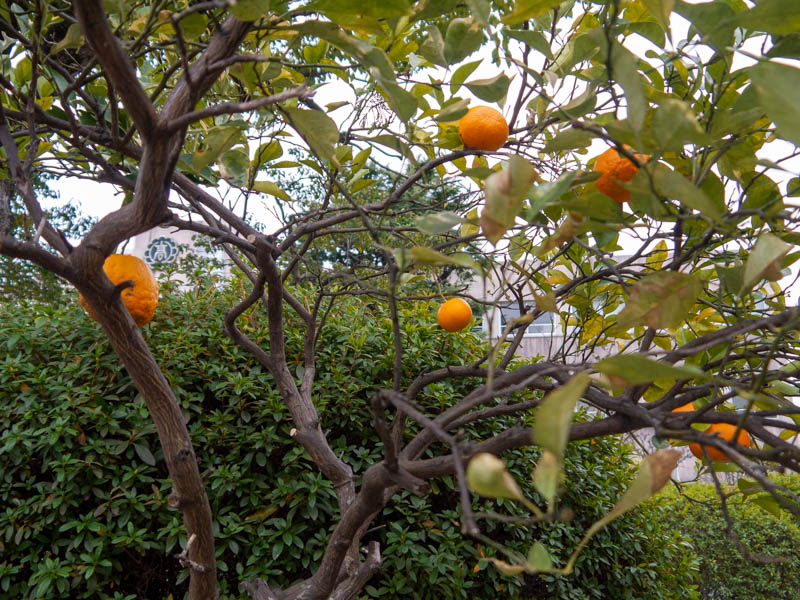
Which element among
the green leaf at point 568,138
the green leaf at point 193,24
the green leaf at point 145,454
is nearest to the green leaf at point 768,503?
the green leaf at point 568,138

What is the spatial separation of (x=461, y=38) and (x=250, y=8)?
1.02 ft

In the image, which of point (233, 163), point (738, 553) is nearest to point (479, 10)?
point (233, 163)

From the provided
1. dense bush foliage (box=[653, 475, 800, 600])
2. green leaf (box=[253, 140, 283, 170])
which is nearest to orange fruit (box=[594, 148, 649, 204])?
green leaf (box=[253, 140, 283, 170])

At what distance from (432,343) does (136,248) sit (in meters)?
15.7

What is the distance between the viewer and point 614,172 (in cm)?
73

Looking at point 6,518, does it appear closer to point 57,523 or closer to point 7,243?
point 57,523

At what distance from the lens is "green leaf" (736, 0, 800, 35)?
19.6 inches

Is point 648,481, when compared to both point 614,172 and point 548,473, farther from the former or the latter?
point 614,172

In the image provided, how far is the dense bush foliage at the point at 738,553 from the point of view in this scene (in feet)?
14.6

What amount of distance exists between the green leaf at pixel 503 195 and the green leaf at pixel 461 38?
381 millimetres

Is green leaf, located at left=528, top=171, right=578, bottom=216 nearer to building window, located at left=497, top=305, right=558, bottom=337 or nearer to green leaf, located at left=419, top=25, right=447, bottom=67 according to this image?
building window, located at left=497, top=305, right=558, bottom=337

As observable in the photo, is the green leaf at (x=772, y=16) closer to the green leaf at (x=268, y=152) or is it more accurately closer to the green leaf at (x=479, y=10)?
the green leaf at (x=479, y=10)

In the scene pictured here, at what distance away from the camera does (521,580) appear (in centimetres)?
204

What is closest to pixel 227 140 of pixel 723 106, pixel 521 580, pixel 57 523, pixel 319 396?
pixel 723 106
